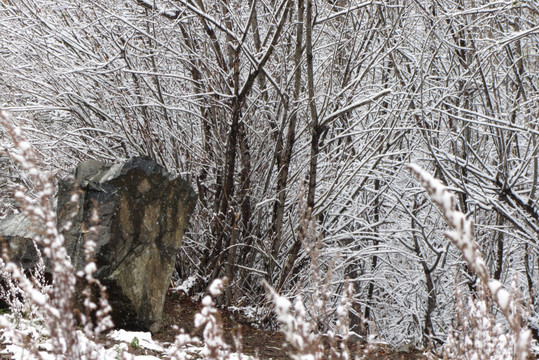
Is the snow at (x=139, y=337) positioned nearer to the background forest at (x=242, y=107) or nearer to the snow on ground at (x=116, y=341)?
the snow on ground at (x=116, y=341)

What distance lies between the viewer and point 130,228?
4543mm

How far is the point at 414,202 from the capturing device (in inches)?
287

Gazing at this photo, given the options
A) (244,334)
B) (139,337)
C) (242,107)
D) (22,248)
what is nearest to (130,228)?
(139,337)

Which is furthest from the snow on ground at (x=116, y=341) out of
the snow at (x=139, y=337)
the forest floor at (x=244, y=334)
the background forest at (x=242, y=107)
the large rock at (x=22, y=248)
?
the background forest at (x=242, y=107)

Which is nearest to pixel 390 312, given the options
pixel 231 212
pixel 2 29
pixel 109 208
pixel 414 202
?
pixel 414 202

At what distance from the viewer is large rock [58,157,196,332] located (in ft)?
14.2

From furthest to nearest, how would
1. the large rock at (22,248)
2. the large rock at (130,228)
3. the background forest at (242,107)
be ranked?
1. the background forest at (242,107)
2. the large rock at (22,248)
3. the large rock at (130,228)

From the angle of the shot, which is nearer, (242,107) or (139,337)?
(139,337)

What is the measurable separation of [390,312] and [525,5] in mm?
6182

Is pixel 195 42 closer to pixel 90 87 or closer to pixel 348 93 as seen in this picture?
pixel 90 87

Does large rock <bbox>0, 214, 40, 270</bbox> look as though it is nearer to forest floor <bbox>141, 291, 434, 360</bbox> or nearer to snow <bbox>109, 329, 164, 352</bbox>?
snow <bbox>109, 329, 164, 352</bbox>

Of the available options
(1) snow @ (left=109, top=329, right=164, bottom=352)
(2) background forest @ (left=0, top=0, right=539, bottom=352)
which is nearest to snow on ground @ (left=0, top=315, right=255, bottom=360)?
(1) snow @ (left=109, top=329, right=164, bottom=352)

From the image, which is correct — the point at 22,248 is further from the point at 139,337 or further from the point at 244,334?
the point at 244,334

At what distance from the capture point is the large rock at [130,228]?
432cm
